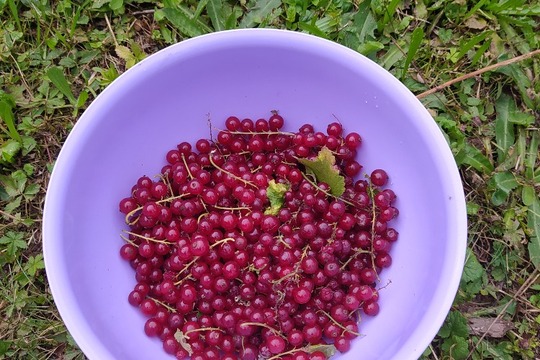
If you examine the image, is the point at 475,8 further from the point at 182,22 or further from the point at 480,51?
the point at 182,22

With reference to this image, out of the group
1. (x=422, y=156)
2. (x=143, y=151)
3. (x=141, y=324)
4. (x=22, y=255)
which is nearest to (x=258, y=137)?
(x=143, y=151)

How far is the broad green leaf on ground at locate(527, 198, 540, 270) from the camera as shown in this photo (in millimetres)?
1677

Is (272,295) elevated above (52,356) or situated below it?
above

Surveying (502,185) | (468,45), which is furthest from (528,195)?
(468,45)

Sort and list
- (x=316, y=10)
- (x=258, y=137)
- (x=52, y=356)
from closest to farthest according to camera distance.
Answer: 1. (x=258, y=137)
2. (x=52, y=356)
3. (x=316, y=10)

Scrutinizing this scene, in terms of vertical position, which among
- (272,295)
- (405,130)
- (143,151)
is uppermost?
(405,130)

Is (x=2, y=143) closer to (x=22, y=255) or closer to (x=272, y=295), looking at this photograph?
(x=22, y=255)

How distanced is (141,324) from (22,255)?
467mm

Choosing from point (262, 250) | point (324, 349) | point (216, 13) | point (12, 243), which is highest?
point (216, 13)

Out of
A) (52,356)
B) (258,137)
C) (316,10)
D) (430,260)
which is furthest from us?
(316,10)

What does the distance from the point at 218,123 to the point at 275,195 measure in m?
0.27

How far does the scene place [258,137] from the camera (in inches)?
57.7

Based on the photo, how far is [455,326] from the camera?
1.61 m

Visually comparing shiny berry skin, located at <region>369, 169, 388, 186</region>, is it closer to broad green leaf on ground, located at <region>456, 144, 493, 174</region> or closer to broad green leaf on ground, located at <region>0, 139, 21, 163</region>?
broad green leaf on ground, located at <region>456, 144, 493, 174</region>
